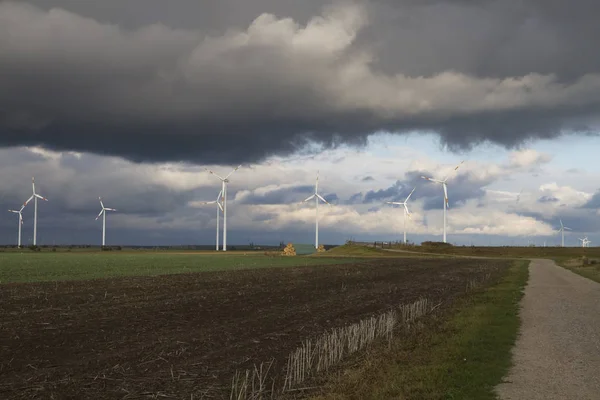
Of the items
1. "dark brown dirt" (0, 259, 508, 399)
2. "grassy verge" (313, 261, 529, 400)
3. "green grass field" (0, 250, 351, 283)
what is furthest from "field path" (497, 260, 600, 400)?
"green grass field" (0, 250, 351, 283)

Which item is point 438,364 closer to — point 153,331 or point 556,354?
point 556,354

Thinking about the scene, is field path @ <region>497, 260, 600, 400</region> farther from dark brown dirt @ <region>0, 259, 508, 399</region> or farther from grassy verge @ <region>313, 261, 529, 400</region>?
dark brown dirt @ <region>0, 259, 508, 399</region>

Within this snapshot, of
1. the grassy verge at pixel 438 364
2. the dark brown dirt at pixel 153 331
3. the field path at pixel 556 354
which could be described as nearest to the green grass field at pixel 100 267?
the dark brown dirt at pixel 153 331

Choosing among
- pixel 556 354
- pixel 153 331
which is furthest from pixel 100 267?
A: pixel 556 354

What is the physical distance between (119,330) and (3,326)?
5.20 m

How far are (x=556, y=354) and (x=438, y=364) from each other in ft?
16.3

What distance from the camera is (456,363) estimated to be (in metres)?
18.7

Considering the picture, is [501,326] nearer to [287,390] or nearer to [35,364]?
[287,390]

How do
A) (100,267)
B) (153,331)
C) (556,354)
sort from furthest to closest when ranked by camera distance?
1. (100,267)
2. (153,331)
3. (556,354)

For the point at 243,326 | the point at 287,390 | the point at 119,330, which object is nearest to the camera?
the point at 287,390

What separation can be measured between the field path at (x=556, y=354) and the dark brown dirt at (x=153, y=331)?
24.2 feet

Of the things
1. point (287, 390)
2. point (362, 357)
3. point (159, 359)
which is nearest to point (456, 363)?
point (362, 357)

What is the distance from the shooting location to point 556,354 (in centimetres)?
2053

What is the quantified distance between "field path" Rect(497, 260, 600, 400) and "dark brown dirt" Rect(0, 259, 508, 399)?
24.2 feet
